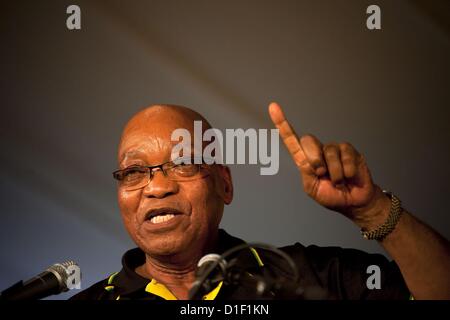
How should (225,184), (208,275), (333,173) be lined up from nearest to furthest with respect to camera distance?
(208,275) → (333,173) → (225,184)

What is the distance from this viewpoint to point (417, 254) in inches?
68.2

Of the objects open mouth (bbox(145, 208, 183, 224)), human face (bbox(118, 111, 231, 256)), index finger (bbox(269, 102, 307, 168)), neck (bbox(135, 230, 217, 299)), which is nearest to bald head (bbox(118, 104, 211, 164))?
human face (bbox(118, 111, 231, 256))

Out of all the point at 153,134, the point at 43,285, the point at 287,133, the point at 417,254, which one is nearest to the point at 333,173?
the point at 287,133

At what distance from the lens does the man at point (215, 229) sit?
171cm

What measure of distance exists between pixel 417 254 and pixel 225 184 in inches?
33.9

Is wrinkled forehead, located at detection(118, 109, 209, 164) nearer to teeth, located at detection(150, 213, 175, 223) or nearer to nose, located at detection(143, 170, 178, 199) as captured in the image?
nose, located at detection(143, 170, 178, 199)

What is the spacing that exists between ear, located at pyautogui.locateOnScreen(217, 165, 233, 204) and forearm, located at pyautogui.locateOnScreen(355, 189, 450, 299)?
26.6 inches

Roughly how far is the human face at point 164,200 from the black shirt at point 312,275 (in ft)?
0.53

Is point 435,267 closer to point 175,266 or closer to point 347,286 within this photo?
point 347,286

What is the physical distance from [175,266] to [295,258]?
18.5 inches

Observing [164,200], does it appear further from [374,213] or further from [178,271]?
[374,213]

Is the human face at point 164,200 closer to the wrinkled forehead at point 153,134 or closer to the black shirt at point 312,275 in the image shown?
the wrinkled forehead at point 153,134

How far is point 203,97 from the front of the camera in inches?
106
